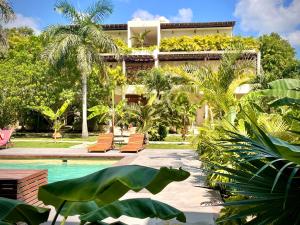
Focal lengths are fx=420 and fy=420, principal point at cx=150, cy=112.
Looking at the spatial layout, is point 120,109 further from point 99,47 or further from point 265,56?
point 265,56

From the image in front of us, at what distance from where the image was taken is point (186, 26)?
43.4 meters

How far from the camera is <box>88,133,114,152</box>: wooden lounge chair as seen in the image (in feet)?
57.5

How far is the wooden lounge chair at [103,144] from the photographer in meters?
17.5

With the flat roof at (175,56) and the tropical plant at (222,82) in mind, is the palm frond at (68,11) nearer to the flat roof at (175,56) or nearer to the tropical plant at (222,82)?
the flat roof at (175,56)

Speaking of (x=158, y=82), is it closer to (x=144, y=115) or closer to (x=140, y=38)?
(x=144, y=115)

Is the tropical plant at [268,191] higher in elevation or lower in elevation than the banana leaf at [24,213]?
higher

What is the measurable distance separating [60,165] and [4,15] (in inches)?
411

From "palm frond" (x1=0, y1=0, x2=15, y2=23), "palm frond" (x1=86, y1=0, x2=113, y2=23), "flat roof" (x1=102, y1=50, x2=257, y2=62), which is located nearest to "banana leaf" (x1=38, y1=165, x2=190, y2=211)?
"palm frond" (x1=0, y1=0, x2=15, y2=23)

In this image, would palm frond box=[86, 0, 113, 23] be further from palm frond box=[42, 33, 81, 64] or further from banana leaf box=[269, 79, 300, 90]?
banana leaf box=[269, 79, 300, 90]

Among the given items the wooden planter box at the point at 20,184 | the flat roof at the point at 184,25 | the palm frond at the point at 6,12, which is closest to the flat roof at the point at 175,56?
the flat roof at the point at 184,25

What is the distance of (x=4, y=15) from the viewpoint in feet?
72.3

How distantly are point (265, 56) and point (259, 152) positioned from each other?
45.4 metres

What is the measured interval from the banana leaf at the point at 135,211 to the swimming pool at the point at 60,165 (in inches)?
469

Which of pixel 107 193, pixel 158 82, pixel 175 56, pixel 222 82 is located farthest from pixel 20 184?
pixel 175 56
